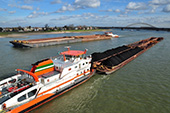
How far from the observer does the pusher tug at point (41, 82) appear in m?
12.0

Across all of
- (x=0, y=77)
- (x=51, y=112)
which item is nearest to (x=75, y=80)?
(x=51, y=112)

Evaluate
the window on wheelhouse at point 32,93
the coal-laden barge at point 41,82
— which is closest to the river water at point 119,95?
the coal-laden barge at point 41,82

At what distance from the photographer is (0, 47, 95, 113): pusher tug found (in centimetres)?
1199

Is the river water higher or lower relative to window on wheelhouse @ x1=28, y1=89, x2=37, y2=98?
lower

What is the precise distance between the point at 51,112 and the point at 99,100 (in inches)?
229

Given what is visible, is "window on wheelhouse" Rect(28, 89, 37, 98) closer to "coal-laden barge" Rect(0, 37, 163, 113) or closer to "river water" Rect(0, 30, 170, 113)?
"coal-laden barge" Rect(0, 37, 163, 113)

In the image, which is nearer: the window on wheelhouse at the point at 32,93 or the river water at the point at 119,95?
the window on wheelhouse at the point at 32,93

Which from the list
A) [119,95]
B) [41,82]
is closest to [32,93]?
[41,82]

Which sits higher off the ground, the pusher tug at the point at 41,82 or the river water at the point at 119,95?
the pusher tug at the point at 41,82

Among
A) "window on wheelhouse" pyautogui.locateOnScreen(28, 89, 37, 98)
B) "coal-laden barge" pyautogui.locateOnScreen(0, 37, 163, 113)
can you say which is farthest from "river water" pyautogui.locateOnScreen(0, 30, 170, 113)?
"window on wheelhouse" pyautogui.locateOnScreen(28, 89, 37, 98)

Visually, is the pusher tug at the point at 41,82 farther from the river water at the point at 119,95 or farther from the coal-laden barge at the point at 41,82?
the river water at the point at 119,95

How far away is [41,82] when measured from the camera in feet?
48.0

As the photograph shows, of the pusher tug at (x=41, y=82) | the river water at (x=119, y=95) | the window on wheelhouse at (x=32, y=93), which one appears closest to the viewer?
the pusher tug at (x=41, y=82)

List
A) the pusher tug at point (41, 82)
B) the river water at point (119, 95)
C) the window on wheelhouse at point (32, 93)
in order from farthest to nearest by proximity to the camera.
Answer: the river water at point (119, 95)
the window on wheelhouse at point (32, 93)
the pusher tug at point (41, 82)
